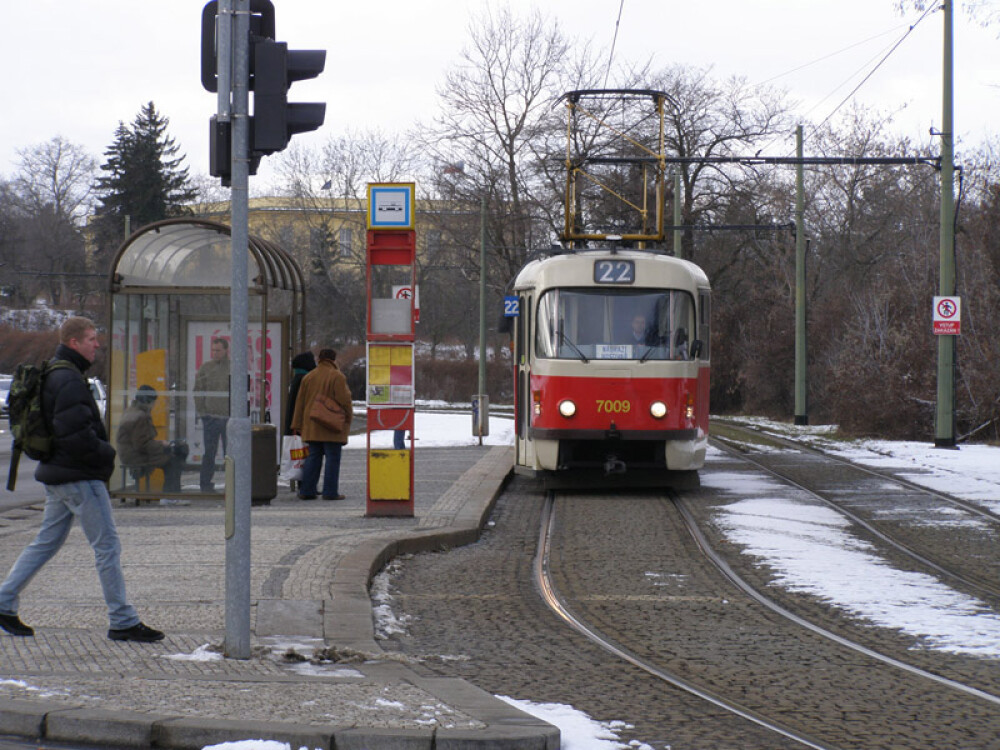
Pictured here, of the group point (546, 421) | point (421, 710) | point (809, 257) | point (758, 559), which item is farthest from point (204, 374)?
point (809, 257)

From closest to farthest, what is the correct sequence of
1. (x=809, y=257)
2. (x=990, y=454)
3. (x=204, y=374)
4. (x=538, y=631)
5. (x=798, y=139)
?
(x=538, y=631)
(x=204, y=374)
(x=990, y=454)
(x=798, y=139)
(x=809, y=257)

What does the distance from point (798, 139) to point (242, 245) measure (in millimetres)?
29384

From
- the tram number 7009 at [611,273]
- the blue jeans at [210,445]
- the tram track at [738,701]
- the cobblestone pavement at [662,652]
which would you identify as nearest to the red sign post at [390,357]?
the cobblestone pavement at [662,652]

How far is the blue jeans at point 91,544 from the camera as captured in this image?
273 inches

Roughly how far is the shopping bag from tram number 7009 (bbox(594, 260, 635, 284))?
13.2 ft

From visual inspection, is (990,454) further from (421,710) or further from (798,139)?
(421,710)

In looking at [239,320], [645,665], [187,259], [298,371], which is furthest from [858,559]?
[187,259]

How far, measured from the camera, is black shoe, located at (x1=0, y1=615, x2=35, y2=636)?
7013 mm

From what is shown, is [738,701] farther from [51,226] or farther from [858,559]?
[51,226]

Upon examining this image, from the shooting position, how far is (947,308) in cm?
2405

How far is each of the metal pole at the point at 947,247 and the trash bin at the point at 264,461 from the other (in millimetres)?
14354

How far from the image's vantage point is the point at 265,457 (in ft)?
46.7

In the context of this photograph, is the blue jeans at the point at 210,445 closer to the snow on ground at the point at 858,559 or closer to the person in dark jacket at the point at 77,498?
the snow on ground at the point at 858,559

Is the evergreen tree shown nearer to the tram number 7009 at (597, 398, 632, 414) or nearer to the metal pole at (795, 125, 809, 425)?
the metal pole at (795, 125, 809, 425)
